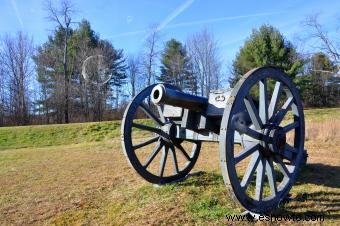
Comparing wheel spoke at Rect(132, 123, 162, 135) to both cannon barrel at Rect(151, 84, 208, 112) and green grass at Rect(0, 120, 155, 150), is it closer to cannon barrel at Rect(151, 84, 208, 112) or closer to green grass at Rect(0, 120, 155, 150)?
cannon barrel at Rect(151, 84, 208, 112)

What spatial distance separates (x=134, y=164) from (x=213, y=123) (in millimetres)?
1330

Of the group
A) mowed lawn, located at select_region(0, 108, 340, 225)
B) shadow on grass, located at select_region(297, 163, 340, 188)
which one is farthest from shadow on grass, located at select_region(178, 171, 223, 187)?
shadow on grass, located at select_region(297, 163, 340, 188)

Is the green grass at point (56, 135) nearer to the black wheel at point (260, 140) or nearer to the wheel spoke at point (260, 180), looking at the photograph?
the black wheel at point (260, 140)

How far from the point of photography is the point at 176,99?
5.16 meters

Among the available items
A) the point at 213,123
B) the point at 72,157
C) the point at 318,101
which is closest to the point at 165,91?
the point at 213,123

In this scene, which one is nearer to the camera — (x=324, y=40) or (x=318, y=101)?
(x=324, y=40)

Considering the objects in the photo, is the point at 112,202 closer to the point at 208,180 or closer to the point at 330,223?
the point at 208,180

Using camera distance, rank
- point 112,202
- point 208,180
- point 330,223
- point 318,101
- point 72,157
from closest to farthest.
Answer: point 330,223 < point 112,202 < point 208,180 < point 72,157 < point 318,101

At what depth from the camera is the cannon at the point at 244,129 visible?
4.04 metres

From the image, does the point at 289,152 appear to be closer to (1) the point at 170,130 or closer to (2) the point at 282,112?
(2) the point at 282,112

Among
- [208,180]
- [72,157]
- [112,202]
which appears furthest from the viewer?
[72,157]

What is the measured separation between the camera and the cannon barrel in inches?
198

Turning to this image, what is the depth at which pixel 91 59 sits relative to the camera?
37.2 m

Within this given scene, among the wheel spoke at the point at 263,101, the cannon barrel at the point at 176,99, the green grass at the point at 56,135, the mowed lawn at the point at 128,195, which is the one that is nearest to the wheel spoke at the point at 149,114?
the cannon barrel at the point at 176,99
